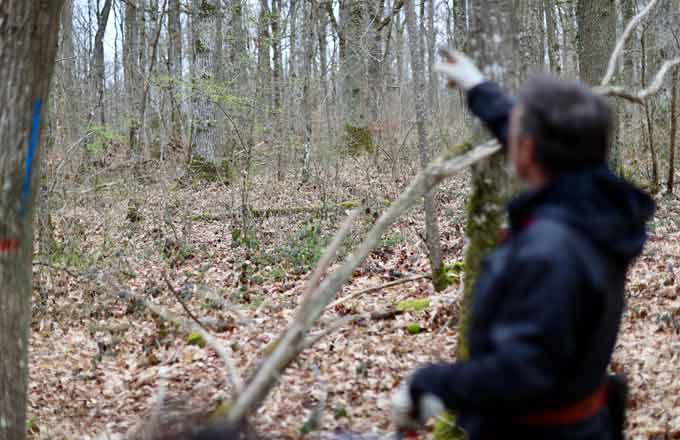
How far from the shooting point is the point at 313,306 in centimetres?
285

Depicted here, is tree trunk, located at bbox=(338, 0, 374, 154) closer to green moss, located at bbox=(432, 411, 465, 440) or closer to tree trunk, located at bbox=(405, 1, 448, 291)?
tree trunk, located at bbox=(405, 1, 448, 291)

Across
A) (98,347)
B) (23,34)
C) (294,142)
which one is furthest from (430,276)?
Result: (294,142)

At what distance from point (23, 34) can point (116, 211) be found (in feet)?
24.1

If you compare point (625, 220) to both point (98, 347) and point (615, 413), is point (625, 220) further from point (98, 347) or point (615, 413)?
point (98, 347)

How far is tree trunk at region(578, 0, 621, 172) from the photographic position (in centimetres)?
1073

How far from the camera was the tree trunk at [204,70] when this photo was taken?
1506 cm

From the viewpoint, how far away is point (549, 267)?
5.40 feet

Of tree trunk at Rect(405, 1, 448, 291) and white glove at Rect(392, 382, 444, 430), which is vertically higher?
tree trunk at Rect(405, 1, 448, 291)

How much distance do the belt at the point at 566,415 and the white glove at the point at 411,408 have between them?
288mm

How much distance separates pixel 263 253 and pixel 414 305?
3.91 meters

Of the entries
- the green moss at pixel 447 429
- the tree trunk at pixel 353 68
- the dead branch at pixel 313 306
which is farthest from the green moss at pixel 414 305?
the tree trunk at pixel 353 68

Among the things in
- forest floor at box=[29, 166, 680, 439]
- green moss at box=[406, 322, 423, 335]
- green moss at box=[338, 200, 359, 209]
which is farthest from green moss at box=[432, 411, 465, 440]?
green moss at box=[338, 200, 359, 209]

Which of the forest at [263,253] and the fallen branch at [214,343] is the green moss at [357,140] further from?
the fallen branch at [214,343]

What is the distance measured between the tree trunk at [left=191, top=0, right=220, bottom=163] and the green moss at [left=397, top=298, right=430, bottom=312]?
8963mm
